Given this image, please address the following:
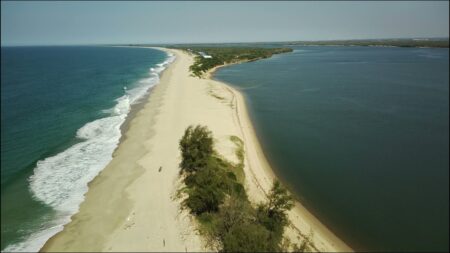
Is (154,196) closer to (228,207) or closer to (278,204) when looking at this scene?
(228,207)

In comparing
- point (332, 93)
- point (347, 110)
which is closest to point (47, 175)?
point (347, 110)

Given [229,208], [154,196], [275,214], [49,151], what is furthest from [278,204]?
[49,151]

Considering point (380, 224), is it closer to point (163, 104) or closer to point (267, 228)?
point (267, 228)

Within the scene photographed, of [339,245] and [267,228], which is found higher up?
[267,228]

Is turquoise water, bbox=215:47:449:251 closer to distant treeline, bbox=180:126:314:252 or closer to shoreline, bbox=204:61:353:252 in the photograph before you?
shoreline, bbox=204:61:353:252

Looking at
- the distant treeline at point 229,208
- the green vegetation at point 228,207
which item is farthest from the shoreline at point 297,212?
the green vegetation at point 228,207
